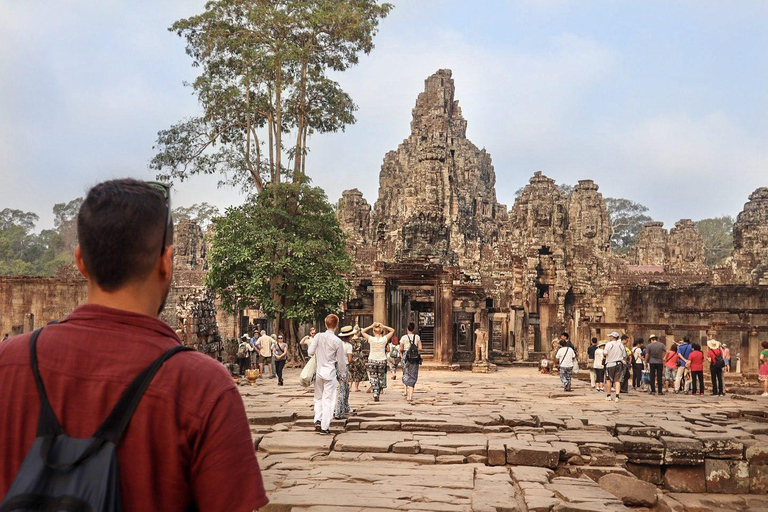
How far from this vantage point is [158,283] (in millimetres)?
1798

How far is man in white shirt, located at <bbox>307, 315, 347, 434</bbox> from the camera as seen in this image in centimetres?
847

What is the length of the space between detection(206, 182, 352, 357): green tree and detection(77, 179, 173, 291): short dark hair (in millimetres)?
19825

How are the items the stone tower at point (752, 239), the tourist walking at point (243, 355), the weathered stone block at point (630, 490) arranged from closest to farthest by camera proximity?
the weathered stone block at point (630, 490) < the tourist walking at point (243, 355) < the stone tower at point (752, 239)

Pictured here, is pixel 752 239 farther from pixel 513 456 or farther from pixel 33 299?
pixel 33 299

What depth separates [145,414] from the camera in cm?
160

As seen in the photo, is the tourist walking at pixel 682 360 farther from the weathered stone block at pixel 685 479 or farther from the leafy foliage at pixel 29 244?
the leafy foliage at pixel 29 244

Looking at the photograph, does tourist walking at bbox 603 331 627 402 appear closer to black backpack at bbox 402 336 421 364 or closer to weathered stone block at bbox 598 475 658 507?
black backpack at bbox 402 336 421 364

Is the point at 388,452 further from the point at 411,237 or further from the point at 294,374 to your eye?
the point at 411,237

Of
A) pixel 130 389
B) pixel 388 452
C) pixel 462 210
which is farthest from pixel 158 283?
pixel 462 210

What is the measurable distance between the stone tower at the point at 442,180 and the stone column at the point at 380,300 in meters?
10.8

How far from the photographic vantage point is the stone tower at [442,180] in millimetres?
36750

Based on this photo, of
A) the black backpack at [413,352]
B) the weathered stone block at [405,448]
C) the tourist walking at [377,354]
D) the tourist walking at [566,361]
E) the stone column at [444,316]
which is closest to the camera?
the weathered stone block at [405,448]

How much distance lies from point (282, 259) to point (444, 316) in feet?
16.9

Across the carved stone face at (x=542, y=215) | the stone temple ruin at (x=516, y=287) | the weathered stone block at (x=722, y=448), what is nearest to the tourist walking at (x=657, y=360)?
the stone temple ruin at (x=516, y=287)
